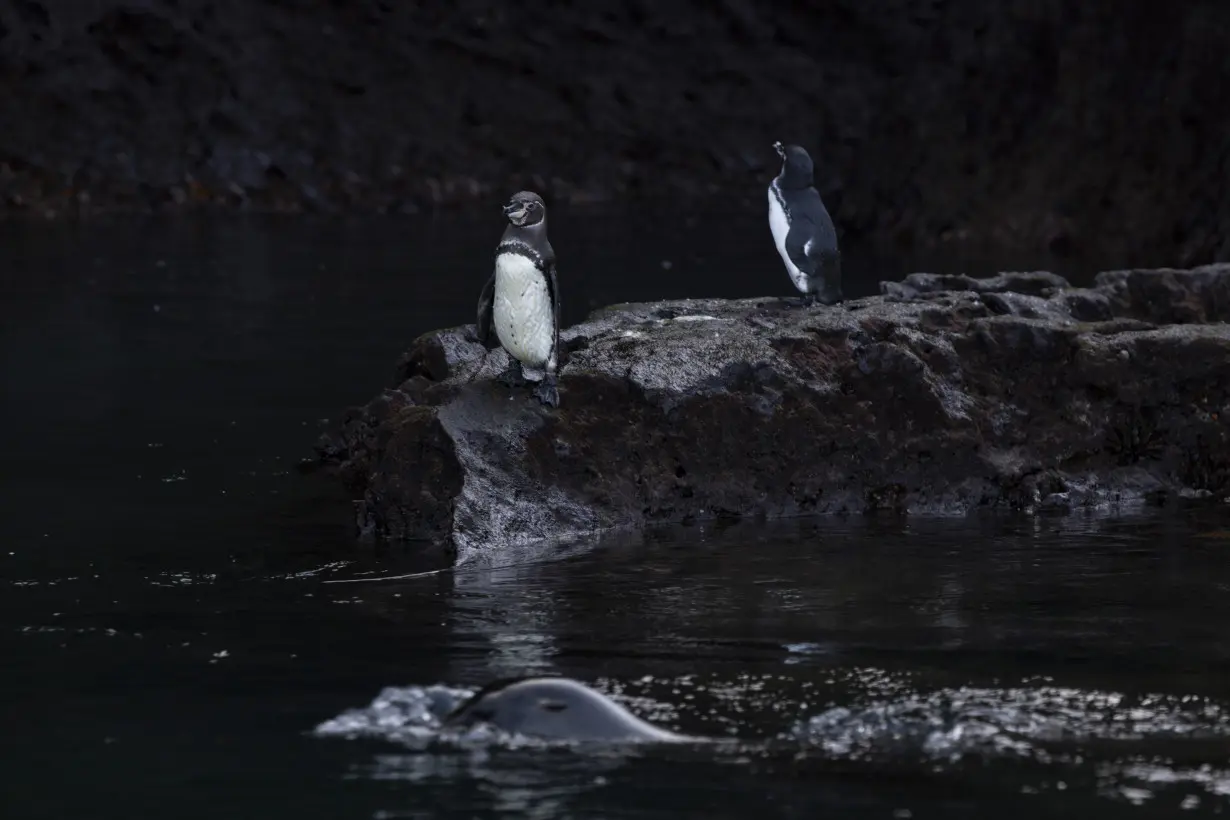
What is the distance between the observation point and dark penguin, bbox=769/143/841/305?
9.87 meters

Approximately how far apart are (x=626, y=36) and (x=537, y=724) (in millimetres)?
32099

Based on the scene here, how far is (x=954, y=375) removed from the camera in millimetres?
9445

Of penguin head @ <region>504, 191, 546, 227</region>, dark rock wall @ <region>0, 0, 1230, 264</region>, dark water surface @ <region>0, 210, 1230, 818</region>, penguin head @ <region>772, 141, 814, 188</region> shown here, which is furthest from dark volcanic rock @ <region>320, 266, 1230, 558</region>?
dark rock wall @ <region>0, 0, 1230, 264</region>

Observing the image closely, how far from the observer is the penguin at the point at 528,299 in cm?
876

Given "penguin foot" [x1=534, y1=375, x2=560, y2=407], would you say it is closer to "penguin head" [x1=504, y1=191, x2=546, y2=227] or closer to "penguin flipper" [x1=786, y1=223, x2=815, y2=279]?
"penguin head" [x1=504, y1=191, x2=546, y2=227]

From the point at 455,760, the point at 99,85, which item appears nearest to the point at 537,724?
the point at 455,760

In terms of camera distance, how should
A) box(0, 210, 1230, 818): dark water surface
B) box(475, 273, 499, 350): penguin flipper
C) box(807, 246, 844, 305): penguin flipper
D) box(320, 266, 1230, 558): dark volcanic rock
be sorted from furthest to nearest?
box(807, 246, 844, 305): penguin flipper, box(475, 273, 499, 350): penguin flipper, box(320, 266, 1230, 558): dark volcanic rock, box(0, 210, 1230, 818): dark water surface

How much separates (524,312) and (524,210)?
1.38ft

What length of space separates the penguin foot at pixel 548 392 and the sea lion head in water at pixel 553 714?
301cm

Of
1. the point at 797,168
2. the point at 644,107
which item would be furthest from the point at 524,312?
the point at 644,107

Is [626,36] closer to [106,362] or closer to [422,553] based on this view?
[106,362]

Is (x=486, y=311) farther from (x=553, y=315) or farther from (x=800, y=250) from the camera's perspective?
(x=800, y=250)

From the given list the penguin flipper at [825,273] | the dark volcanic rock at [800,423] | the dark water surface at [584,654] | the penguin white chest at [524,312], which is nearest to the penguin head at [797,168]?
the penguin flipper at [825,273]

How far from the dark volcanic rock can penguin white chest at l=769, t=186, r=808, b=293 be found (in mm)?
145
